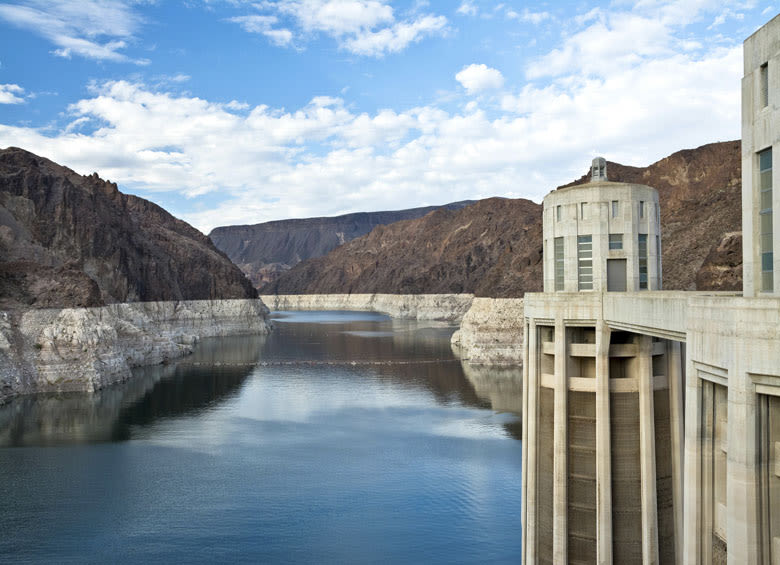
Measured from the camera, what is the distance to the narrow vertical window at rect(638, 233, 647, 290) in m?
22.6

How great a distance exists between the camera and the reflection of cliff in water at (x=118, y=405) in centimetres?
5031

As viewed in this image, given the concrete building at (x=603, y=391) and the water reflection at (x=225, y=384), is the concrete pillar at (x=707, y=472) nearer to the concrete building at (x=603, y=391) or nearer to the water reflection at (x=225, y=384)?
the concrete building at (x=603, y=391)

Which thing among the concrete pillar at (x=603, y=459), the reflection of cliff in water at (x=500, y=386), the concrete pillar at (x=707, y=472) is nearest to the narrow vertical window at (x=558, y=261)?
the concrete pillar at (x=603, y=459)

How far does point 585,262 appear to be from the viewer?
22719 millimetres

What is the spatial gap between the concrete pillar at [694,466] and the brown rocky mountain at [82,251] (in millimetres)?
67858

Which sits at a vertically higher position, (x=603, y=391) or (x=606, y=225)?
(x=606, y=225)

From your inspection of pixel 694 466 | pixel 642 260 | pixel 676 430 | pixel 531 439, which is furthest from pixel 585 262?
pixel 694 466

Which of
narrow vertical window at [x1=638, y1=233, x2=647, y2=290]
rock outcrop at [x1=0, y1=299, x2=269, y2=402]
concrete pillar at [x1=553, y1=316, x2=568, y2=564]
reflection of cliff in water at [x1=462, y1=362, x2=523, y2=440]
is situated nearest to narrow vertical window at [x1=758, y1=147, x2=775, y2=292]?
concrete pillar at [x1=553, y1=316, x2=568, y2=564]

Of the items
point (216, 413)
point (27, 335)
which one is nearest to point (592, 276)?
point (216, 413)

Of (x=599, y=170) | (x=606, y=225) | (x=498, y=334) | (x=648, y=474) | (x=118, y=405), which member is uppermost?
(x=599, y=170)

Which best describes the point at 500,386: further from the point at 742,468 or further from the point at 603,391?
the point at 742,468

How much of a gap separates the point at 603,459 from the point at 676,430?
261cm

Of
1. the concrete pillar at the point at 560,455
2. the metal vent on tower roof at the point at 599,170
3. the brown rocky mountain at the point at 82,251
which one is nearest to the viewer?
the concrete pillar at the point at 560,455

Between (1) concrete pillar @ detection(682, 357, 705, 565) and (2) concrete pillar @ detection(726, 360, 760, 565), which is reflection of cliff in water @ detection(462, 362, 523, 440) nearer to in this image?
(1) concrete pillar @ detection(682, 357, 705, 565)
